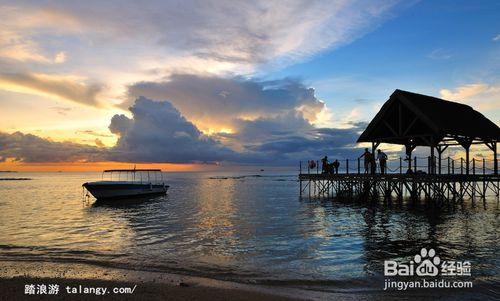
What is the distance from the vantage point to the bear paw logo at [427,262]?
1055cm

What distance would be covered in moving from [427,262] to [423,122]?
54.0 feet

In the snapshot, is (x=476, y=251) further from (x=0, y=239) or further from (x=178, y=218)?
(x=0, y=239)

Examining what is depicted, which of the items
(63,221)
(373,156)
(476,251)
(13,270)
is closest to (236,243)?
(13,270)

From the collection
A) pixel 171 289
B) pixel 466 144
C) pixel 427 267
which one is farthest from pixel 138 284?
pixel 466 144

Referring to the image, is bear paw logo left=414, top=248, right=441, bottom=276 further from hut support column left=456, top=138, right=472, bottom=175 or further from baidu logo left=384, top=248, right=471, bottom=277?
hut support column left=456, top=138, right=472, bottom=175

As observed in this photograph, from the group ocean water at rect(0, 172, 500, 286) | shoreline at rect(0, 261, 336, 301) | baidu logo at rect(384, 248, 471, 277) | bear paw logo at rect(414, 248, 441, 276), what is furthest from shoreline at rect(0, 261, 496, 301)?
bear paw logo at rect(414, 248, 441, 276)

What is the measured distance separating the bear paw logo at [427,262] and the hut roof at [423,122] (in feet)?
44.7

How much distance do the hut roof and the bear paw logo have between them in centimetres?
1362

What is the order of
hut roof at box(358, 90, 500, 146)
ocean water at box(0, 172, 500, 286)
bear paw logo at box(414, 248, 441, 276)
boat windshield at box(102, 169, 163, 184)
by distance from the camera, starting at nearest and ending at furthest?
1. bear paw logo at box(414, 248, 441, 276)
2. ocean water at box(0, 172, 500, 286)
3. hut roof at box(358, 90, 500, 146)
4. boat windshield at box(102, 169, 163, 184)

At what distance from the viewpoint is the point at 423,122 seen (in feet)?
84.2

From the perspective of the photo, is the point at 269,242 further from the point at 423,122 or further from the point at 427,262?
the point at 423,122

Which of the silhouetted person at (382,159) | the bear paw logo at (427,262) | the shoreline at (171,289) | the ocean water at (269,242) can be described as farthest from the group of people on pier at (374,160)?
the shoreline at (171,289)

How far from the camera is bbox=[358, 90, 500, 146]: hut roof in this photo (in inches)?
994

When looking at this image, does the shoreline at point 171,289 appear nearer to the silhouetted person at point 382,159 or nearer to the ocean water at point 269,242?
the ocean water at point 269,242
